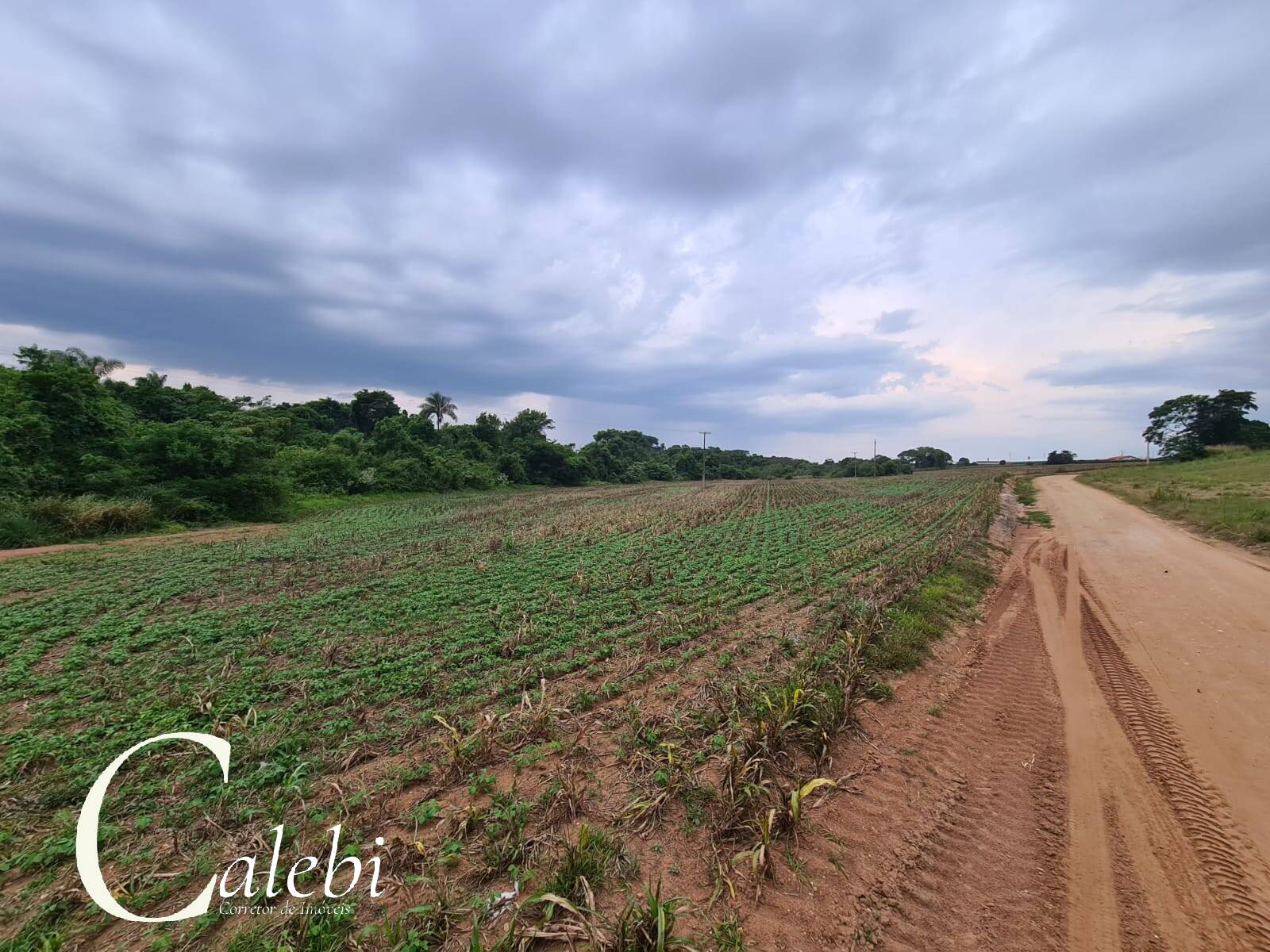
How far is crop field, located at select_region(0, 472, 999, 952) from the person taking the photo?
10.5 feet

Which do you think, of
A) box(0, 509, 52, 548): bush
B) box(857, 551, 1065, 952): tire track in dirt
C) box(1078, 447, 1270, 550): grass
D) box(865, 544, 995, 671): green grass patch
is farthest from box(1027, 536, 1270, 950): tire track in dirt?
box(0, 509, 52, 548): bush

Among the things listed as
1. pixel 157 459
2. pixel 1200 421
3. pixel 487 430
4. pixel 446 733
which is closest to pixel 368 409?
pixel 487 430

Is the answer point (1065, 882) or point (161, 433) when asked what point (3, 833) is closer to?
point (1065, 882)

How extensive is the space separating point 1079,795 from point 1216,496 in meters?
32.2

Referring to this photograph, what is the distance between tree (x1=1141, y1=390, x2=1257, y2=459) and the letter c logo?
297 ft

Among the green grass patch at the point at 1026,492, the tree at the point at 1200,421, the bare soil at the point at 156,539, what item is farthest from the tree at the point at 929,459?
the bare soil at the point at 156,539

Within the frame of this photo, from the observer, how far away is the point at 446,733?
16.9 feet

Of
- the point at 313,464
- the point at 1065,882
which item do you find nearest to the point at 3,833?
the point at 1065,882

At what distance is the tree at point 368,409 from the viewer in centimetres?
5566

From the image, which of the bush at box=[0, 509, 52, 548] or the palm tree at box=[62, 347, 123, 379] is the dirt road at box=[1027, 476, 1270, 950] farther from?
the palm tree at box=[62, 347, 123, 379]

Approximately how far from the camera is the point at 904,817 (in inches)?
159

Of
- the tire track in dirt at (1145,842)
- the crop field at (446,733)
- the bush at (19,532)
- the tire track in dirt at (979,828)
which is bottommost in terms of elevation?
the tire track in dirt at (979,828)

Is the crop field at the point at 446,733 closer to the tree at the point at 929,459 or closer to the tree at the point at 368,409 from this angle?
the tree at the point at 368,409

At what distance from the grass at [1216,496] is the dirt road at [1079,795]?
35.6 ft
